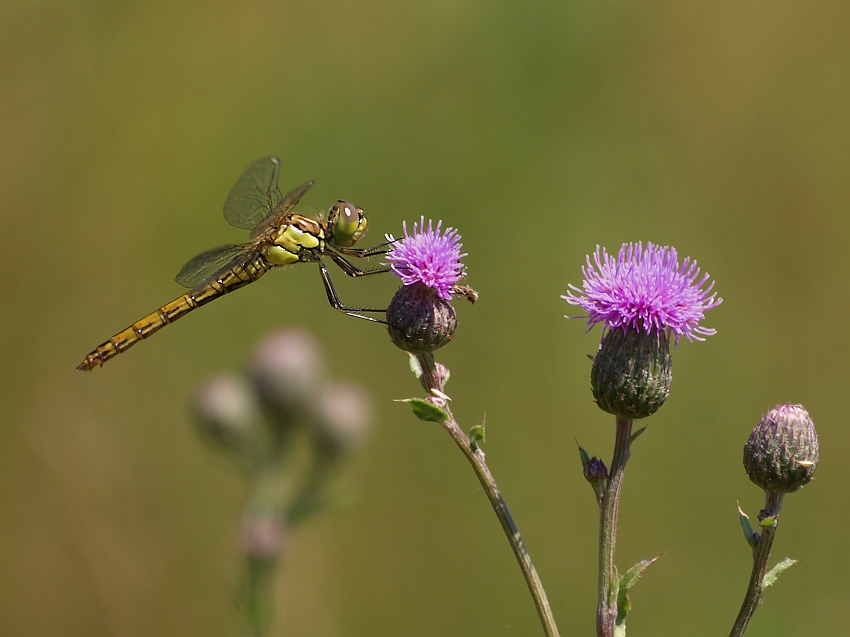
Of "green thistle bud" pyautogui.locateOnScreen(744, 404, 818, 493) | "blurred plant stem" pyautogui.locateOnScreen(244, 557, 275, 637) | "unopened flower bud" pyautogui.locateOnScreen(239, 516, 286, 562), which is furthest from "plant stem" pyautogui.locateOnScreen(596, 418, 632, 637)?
"unopened flower bud" pyautogui.locateOnScreen(239, 516, 286, 562)

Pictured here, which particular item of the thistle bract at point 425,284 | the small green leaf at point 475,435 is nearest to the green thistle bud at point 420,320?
the thistle bract at point 425,284

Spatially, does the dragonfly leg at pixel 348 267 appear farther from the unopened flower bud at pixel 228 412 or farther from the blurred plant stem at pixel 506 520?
the blurred plant stem at pixel 506 520

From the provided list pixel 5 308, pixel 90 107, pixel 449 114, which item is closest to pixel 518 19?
pixel 449 114

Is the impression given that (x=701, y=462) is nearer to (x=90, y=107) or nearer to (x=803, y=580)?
(x=803, y=580)

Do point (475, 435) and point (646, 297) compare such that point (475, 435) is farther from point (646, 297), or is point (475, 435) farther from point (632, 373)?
point (646, 297)

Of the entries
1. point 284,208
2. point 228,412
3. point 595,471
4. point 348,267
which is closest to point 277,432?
point 228,412
